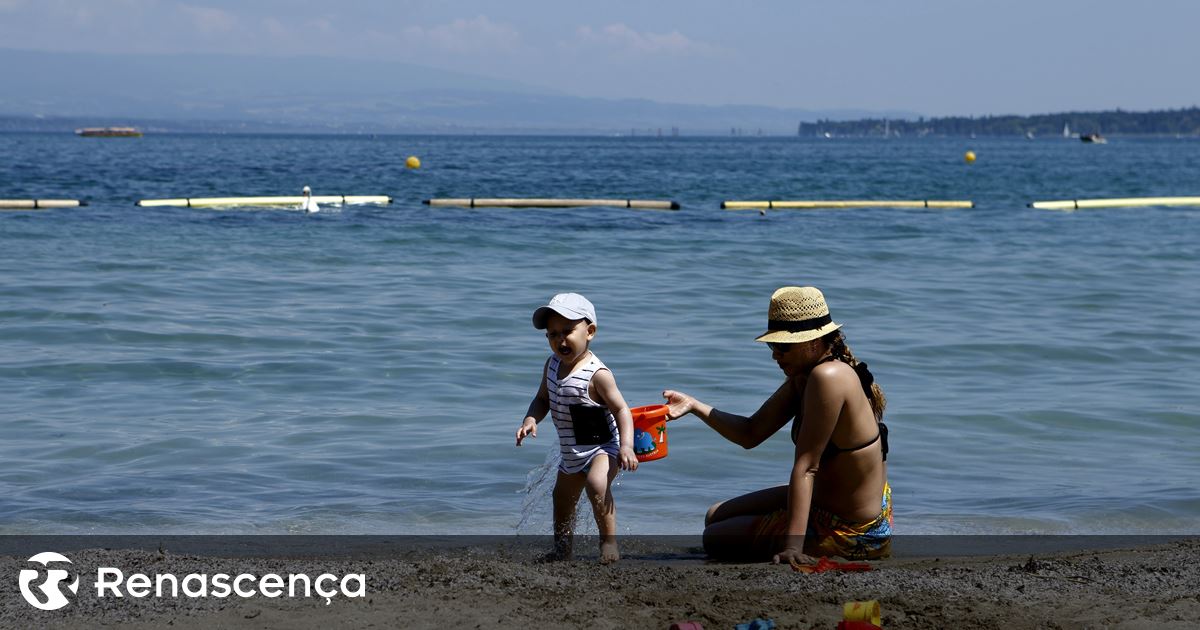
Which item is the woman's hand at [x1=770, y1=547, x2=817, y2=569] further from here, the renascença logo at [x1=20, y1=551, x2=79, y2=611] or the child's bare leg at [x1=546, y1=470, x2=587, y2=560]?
the renascença logo at [x1=20, y1=551, x2=79, y2=611]

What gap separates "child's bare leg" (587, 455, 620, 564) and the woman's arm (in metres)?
0.34

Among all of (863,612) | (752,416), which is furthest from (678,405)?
(863,612)

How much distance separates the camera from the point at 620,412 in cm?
533

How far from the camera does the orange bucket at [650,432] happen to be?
5.52 m

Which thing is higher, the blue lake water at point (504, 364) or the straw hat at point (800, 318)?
the straw hat at point (800, 318)

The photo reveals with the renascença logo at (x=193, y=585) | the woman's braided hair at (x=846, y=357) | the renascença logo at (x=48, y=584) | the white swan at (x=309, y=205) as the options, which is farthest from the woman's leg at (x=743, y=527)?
the white swan at (x=309, y=205)

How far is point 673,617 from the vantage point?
4543mm

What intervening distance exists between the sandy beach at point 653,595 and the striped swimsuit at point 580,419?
461 millimetres

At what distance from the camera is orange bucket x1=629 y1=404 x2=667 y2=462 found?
552 centimetres

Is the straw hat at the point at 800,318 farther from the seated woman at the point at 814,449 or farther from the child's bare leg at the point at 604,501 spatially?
the child's bare leg at the point at 604,501

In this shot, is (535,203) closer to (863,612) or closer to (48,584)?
(48,584)

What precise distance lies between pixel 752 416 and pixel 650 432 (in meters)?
0.43

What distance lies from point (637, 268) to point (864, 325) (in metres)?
5.29

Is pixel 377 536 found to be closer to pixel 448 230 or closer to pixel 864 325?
pixel 864 325
